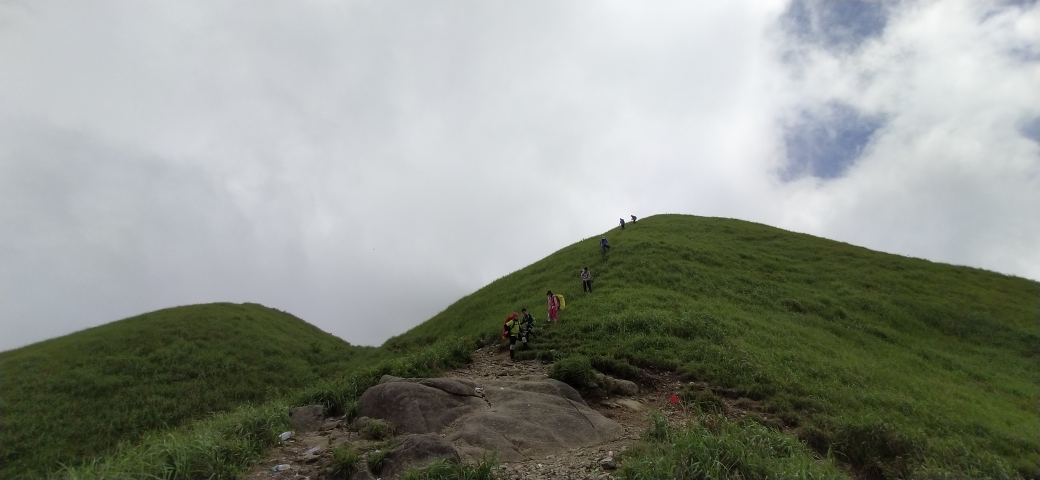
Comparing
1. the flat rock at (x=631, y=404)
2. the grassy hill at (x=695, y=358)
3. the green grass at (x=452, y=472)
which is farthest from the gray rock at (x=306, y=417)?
the flat rock at (x=631, y=404)

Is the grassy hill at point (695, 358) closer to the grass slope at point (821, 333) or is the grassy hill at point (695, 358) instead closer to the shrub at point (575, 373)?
the grass slope at point (821, 333)

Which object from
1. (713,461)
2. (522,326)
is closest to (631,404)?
(713,461)

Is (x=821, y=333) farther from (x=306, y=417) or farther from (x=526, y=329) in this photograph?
(x=306, y=417)

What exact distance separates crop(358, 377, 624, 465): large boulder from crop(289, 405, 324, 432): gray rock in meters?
1.21

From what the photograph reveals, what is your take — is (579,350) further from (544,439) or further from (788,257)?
(788,257)

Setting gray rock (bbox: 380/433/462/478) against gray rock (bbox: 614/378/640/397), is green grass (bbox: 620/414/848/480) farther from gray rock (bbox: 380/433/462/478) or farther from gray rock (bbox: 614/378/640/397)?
gray rock (bbox: 614/378/640/397)

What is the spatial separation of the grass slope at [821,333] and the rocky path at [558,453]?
2.46 metres

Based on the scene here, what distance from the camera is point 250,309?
55.5 meters

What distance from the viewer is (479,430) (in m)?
12.3

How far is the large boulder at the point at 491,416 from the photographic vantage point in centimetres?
1191

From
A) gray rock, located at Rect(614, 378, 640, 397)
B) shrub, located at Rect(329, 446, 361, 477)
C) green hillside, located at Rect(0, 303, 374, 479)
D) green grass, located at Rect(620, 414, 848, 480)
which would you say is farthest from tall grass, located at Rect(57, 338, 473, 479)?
green hillside, located at Rect(0, 303, 374, 479)

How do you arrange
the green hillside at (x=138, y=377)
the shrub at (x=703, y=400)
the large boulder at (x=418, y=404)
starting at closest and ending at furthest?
the large boulder at (x=418, y=404)
the shrub at (x=703, y=400)
the green hillside at (x=138, y=377)

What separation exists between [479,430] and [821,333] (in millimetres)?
22427

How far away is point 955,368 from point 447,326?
96.6 ft
